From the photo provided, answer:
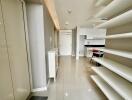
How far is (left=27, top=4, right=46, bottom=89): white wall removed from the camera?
2.15m

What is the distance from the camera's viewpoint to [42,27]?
86.9 inches

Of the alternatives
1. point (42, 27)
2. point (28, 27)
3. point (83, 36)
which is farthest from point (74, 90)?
point (83, 36)

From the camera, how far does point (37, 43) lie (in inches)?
89.4

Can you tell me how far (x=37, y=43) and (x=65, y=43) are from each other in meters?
5.72

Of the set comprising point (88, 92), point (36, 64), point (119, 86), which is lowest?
point (88, 92)

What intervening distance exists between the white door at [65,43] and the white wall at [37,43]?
18.5 ft

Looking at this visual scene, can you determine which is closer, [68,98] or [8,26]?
[8,26]

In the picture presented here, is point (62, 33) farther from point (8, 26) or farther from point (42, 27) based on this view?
point (8, 26)

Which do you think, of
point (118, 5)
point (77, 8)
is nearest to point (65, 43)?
point (77, 8)

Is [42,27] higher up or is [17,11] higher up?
[17,11]

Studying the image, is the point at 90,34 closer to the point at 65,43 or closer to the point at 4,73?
the point at 65,43

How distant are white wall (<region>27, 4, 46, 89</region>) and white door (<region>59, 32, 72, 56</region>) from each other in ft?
18.5

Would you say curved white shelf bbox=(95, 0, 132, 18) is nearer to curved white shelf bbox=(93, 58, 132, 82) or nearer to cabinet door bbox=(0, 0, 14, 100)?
curved white shelf bbox=(93, 58, 132, 82)

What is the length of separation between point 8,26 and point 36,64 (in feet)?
3.95
